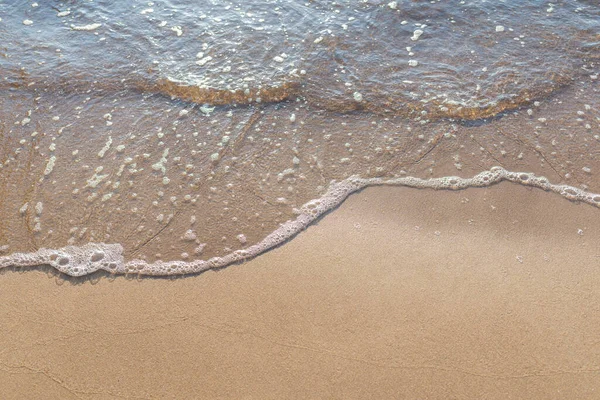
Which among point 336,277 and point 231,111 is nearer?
point 336,277

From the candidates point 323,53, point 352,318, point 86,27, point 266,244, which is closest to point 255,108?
point 323,53

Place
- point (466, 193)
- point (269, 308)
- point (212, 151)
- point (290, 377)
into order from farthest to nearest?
point (212, 151) → point (466, 193) → point (269, 308) → point (290, 377)

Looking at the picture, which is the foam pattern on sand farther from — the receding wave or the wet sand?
the receding wave

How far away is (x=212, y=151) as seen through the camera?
4484 mm

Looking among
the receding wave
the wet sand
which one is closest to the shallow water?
the receding wave

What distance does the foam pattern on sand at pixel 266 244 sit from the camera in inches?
142

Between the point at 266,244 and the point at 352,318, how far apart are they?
94 cm

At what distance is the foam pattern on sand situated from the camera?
360cm

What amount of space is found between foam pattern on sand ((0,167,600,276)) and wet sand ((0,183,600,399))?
0.31 ft

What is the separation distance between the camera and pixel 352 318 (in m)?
3.19

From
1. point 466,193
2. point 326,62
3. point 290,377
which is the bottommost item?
point 290,377

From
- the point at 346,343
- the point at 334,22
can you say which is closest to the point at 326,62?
the point at 334,22

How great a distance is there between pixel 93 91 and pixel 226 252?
2.84 m

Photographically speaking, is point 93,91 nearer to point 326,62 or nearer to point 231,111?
point 231,111
